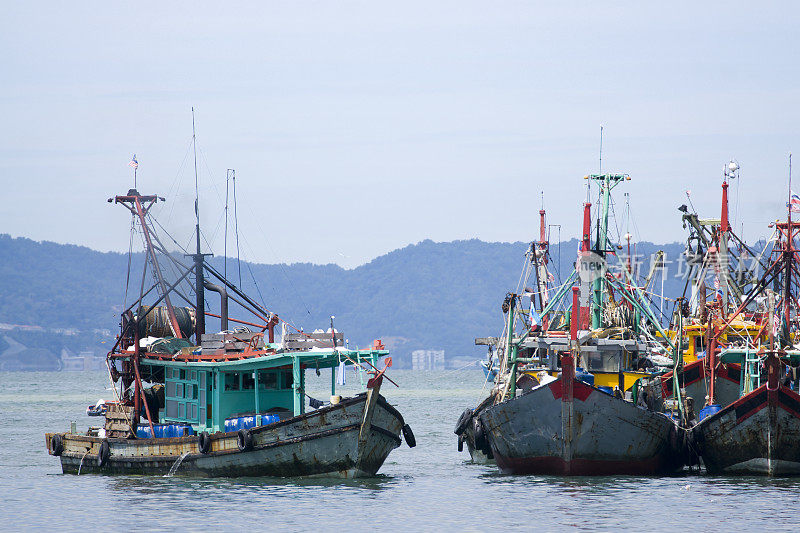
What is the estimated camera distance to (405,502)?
122 feet

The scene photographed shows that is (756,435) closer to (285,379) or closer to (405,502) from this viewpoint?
(405,502)

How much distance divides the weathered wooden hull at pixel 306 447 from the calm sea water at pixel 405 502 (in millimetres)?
502

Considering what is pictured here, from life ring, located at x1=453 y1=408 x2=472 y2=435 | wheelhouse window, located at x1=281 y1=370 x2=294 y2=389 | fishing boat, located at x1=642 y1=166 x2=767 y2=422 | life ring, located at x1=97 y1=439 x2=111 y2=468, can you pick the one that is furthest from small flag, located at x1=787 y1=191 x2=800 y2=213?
life ring, located at x1=97 y1=439 x2=111 y2=468

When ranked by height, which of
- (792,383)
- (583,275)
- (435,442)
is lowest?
(435,442)

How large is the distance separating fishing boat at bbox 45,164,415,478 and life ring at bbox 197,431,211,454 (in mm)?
42

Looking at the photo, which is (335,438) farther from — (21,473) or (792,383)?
(792,383)

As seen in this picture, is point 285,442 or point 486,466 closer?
point 285,442

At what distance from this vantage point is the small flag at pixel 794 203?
49594 mm

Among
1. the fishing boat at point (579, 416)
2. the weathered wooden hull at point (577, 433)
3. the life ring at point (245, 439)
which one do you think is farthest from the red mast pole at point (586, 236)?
the life ring at point (245, 439)

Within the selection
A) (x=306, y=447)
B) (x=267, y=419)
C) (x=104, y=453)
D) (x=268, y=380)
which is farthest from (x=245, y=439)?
(x=104, y=453)

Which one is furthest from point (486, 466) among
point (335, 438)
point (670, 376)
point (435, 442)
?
point (435, 442)

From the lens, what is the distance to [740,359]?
50.7 metres

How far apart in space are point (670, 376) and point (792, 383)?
4.89 m

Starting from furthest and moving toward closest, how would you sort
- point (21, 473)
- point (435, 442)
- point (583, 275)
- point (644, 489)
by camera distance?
point (435, 442) < point (21, 473) < point (583, 275) < point (644, 489)
